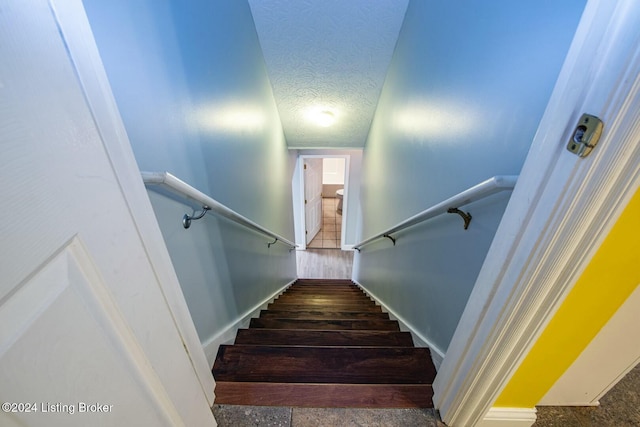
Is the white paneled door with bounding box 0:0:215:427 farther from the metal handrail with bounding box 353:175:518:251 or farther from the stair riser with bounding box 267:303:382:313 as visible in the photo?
the stair riser with bounding box 267:303:382:313

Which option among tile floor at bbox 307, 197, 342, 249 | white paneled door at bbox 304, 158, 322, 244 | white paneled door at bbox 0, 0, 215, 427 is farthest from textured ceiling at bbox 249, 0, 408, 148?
tile floor at bbox 307, 197, 342, 249

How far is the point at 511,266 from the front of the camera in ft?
1.85

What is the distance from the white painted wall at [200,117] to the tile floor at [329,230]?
10.5ft

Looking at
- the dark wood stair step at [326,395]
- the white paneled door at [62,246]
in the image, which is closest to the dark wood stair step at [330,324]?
the dark wood stair step at [326,395]

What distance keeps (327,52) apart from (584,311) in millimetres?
2245

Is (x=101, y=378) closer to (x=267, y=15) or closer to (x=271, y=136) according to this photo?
(x=267, y=15)

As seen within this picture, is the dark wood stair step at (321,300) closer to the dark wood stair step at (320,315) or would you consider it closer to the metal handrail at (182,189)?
the dark wood stair step at (320,315)

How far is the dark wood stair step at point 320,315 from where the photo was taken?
72.1 inches

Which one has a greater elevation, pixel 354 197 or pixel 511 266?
pixel 511 266

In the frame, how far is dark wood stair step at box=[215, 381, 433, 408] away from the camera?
35.1 inches

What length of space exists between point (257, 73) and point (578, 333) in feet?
7.49

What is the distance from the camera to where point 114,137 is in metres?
0.45

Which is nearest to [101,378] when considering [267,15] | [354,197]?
[267,15]

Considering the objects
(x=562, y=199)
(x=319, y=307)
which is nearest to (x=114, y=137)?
(x=562, y=199)
